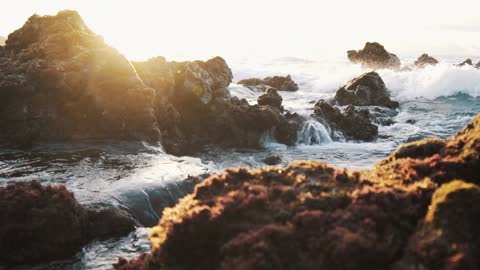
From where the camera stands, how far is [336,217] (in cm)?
679

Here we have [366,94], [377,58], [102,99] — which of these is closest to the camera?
[102,99]

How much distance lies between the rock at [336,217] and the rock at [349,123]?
24.5 m

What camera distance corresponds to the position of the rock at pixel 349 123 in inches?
1299

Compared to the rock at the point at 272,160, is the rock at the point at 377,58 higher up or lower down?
higher up

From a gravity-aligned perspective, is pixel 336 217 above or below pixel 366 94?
below

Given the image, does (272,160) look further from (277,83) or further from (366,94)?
(277,83)

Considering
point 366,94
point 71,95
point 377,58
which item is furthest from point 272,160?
point 377,58

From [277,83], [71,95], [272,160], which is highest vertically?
[277,83]

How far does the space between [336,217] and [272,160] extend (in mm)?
19248

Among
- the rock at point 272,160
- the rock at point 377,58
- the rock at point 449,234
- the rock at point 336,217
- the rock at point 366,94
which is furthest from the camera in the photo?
the rock at point 377,58

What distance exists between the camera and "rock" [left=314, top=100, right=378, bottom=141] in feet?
108

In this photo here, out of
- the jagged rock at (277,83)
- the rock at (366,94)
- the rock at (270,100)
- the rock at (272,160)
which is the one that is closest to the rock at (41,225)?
the rock at (272,160)

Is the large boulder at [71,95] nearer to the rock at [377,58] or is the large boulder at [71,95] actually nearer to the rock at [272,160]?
the rock at [272,160]

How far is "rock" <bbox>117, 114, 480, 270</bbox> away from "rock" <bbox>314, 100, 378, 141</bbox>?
80.3 feet
